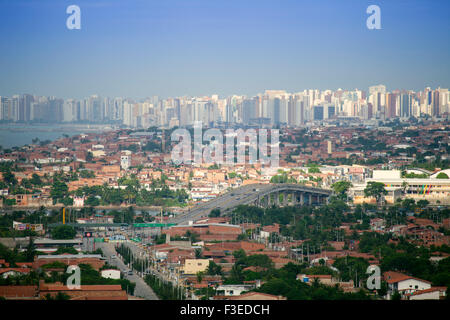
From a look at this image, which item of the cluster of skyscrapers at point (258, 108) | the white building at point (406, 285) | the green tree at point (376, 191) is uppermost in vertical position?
the cluster of skyscrapers at point (258, 108)

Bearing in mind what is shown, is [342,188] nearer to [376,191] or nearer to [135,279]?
[376,191]

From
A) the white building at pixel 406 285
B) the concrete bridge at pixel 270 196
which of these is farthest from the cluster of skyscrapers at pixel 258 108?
the white building at pixel 406 285

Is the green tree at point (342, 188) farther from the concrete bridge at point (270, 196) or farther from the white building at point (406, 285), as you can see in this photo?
the white building at point (406, 285)

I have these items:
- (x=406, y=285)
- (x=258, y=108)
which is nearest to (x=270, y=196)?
(x=406, y=285)

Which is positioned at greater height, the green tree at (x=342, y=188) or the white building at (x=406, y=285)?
the white building at (x=406, y=285)

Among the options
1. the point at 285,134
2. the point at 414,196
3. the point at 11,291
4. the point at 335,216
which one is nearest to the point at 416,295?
the point at 11,291
